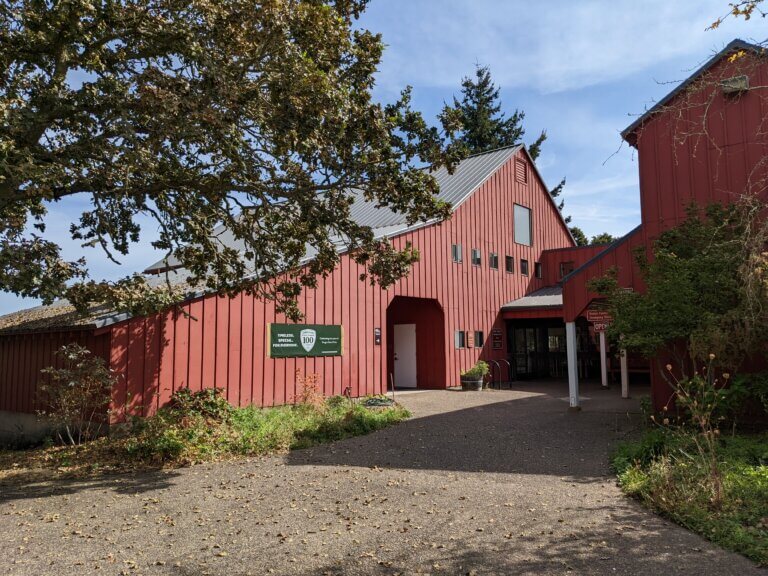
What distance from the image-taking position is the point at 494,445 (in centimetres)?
950

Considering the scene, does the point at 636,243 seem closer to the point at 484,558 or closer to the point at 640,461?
the point at 640,461

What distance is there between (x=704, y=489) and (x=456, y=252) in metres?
14.9

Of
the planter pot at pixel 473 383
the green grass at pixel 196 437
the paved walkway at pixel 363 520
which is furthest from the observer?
the planter pot at pixel 473 383

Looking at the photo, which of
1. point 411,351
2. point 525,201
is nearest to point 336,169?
point 411,351

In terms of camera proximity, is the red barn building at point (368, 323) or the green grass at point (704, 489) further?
the red barn building at point (368, 323)

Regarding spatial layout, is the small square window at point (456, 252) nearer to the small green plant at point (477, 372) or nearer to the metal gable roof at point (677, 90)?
the small green plant at point (477, 372)

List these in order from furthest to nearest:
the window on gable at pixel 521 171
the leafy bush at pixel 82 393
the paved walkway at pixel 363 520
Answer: the window on gable at pixel 521 171 → the leafy bush at pixel 82 393 → the paved walkway at pixel 363 520

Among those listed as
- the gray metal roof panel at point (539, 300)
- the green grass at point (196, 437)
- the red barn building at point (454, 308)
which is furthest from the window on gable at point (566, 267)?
the green grass at point (196, 437)

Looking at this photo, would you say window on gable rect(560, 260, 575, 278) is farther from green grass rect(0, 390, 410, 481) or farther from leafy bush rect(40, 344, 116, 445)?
leafy bush rect(40, 344, 116, 445)

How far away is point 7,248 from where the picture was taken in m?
7.27

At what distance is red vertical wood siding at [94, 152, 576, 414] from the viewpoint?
36.9 feet

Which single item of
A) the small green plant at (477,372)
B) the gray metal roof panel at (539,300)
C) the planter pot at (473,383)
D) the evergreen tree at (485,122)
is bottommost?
the planter pot at (473,383)

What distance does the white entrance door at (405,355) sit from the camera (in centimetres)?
2020

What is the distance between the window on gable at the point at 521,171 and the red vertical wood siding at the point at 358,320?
0.34m
